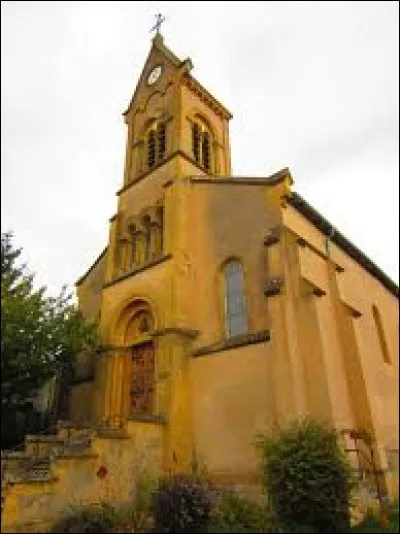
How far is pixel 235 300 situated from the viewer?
15.6 metres

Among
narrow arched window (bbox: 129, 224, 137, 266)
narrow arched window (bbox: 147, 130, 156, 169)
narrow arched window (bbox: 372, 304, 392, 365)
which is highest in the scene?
narrow arched window (bbox: 147, 130, 156, 169)

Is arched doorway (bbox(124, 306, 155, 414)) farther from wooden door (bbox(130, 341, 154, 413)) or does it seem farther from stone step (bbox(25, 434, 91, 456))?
stone step (bbox(25, 434, 91, 456))

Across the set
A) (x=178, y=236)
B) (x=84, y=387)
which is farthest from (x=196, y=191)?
(x=84, y=387)

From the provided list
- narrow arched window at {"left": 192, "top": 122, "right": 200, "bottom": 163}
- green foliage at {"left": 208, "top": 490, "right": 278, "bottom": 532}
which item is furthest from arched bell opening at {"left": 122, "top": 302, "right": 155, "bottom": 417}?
narrow arched window at {"left": 192, "top": 122, "right": 200, "bottom": 163}

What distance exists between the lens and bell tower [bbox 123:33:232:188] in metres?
20.7

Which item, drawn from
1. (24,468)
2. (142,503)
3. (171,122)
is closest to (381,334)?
(171,122)

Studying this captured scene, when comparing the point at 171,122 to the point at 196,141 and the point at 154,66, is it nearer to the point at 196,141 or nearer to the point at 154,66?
the point at 196,141

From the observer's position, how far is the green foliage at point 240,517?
973 centimetres

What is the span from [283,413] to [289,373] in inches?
39.3

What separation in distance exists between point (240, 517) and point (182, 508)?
4.86 ft

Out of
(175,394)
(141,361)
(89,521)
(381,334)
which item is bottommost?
(89,521)

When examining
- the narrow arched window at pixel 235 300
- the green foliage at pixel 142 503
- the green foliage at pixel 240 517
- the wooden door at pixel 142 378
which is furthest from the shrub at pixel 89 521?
the narrow arched window at pixel 235 300

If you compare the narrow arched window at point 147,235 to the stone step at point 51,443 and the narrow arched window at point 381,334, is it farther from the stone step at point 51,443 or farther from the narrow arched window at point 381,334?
the narrow arched window at point 381,334

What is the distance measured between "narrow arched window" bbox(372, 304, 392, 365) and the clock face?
1451 cm
